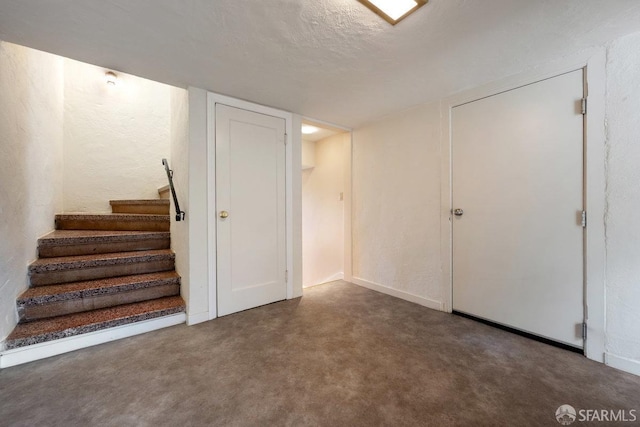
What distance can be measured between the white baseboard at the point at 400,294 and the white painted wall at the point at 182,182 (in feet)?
6.65

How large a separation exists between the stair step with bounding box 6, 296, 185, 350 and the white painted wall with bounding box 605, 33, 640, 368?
3193mm

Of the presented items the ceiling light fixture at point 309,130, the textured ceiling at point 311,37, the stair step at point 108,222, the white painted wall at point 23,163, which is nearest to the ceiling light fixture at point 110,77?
the white painted wall at point 23,163

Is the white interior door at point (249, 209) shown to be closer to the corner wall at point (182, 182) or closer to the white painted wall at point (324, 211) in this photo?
the corner wall at point (182, 182)

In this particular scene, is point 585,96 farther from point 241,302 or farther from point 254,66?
point 241,302

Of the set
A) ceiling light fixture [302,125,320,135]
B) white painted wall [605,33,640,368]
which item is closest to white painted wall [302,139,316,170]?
ceiling light fixture [302,125,320,135]

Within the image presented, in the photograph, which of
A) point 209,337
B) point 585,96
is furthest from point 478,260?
point 209,337

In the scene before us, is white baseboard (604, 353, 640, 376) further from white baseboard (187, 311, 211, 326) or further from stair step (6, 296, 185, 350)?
stair step (6, 296, 185, 350)

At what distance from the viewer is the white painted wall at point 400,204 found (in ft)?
8.26

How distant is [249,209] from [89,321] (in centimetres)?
147

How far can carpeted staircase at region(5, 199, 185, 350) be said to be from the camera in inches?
71.2

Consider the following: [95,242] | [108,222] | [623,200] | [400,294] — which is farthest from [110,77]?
[623,200]

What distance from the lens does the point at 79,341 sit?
1791 millimetres

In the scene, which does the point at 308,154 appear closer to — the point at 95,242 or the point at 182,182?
the point at 182,182

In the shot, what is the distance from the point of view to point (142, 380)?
146 centimetres
